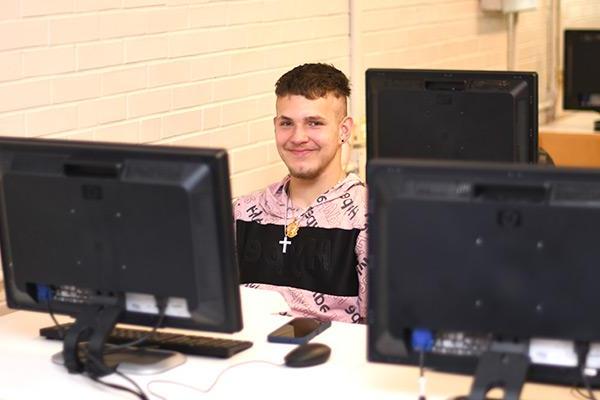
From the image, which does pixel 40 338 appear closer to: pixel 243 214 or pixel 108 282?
pixel 108 282

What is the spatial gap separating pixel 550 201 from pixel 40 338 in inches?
52.1

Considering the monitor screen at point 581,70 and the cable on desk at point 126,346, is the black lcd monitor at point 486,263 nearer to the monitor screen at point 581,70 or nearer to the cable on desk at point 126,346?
the cable on desk at point 126,346

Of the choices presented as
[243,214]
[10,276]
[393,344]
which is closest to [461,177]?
[393,344]

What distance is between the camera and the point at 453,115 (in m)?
3.35

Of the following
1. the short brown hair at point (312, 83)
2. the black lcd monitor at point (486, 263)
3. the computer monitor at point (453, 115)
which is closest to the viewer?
the black lcd monitor at point (486, 263)

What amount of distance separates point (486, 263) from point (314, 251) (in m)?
1.21

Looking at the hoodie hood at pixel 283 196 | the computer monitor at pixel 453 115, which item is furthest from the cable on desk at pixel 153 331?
the computer monitor at pixel 453 115

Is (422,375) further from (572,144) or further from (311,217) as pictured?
(572,144)

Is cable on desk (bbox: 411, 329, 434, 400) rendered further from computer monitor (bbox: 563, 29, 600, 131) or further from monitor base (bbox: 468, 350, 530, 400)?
computer monitor (bbox: 563, 29, 600, 131)

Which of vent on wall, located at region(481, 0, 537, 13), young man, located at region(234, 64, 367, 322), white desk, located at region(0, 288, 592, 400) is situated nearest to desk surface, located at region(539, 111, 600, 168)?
vent on wall, located at region(481, 0, 537, 13)

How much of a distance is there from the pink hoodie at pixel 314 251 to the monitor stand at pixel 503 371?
3.37ft

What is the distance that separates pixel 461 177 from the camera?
2.23 meters

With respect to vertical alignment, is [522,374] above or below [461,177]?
below

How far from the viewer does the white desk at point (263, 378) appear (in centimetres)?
249
